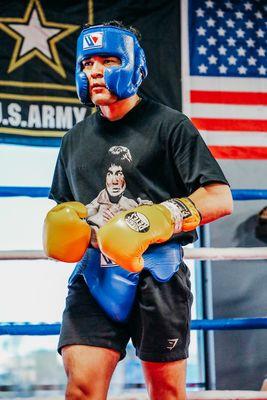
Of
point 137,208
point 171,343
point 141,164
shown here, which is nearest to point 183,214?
point 137,208

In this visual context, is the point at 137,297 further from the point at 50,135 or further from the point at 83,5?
the point at 83,5

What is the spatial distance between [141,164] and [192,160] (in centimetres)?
14

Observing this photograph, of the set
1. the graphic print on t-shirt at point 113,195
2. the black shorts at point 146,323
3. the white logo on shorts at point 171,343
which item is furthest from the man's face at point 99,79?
the white logo on shorts at point 171,343

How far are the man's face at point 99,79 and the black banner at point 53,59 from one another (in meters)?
1.79

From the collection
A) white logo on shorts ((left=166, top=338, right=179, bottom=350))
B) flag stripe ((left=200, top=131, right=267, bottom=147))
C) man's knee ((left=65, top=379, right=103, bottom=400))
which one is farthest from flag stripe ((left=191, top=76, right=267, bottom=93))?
man's knee ((left=65, top=379, right=103, bottom=400))

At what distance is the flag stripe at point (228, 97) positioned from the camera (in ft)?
12.4

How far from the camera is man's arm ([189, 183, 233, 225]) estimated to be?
1717 mm

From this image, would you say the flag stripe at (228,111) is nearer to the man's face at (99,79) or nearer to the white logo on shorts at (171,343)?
the man's face at (99,79)

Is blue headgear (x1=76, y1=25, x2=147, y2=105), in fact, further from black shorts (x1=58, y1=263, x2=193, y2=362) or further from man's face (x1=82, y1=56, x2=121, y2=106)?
black shorts (x1=58, y1=263, x2=193, y2=362)

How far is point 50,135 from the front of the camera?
3607 millimetres

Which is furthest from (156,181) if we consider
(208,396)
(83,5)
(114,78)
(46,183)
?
(83,5)

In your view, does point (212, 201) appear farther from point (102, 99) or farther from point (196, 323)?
point (196, 323)

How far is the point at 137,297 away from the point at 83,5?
2.46m

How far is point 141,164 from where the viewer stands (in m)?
1.79
